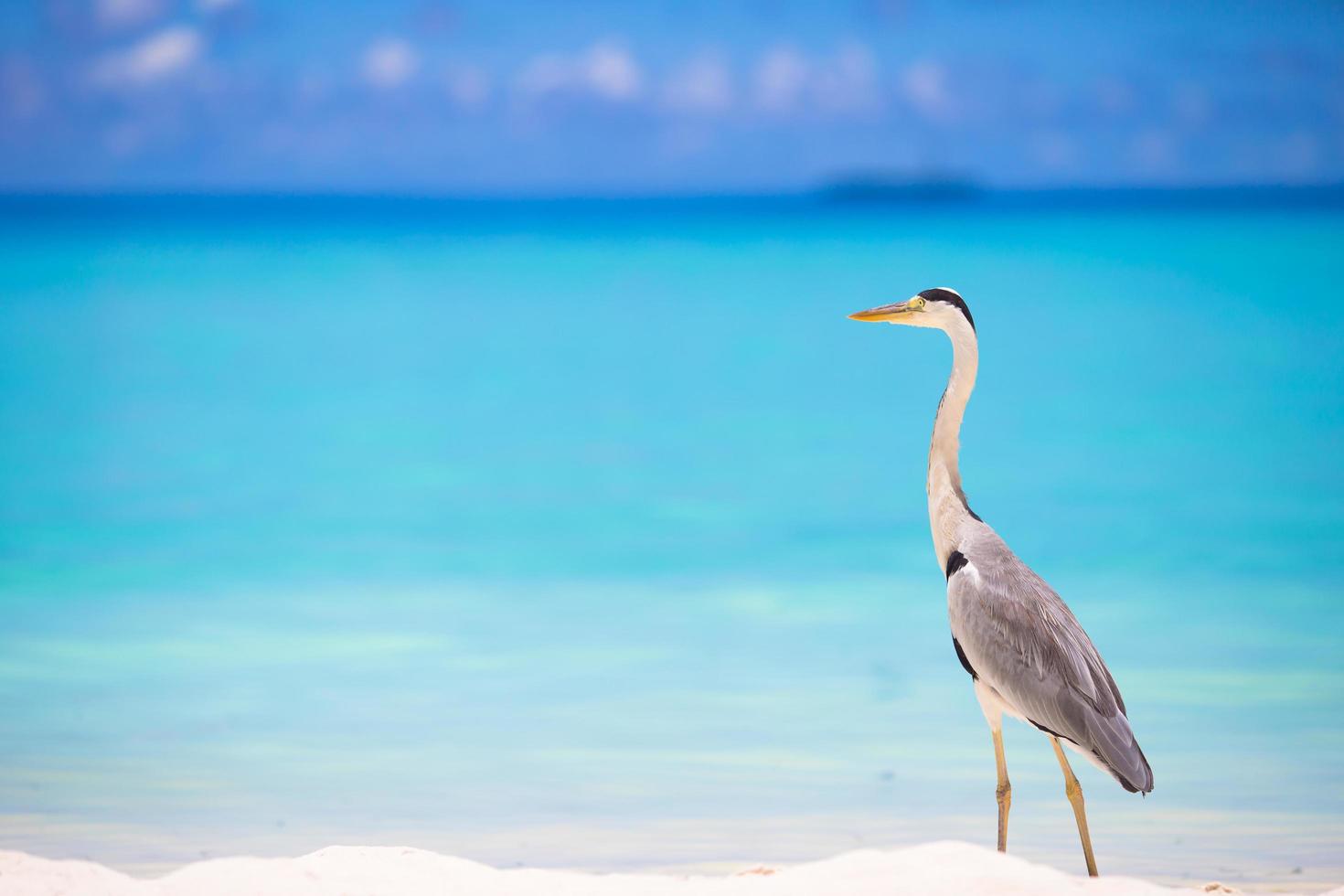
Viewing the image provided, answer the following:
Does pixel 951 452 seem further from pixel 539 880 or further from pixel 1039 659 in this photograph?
pixel 539 880

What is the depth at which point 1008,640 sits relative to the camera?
12.1 ft

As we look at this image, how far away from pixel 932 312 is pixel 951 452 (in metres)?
0.32

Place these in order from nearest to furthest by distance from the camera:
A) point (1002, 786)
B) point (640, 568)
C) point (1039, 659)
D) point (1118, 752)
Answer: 1. point (1118, 752)
2. point (1039, 659)
3. point (1002, 786)
4. point (640, 568)

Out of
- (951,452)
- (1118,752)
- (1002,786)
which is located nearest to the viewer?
(1118,752)

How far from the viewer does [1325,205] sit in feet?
→ 99.2

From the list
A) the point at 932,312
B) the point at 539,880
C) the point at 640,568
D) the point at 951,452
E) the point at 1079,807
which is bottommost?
the point at 539,880

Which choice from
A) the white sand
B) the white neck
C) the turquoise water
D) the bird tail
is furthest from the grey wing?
the turquoise water

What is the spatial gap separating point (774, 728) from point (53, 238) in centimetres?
2194

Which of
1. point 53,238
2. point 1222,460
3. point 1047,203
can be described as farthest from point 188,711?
point 1047,203

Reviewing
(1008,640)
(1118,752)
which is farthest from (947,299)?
(1118,752)

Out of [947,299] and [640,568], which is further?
[640,568]

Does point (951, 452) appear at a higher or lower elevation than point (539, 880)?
higher

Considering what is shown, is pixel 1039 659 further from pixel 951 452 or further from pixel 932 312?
pixel 932 312

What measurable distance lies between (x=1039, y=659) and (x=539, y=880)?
3.62 ft
